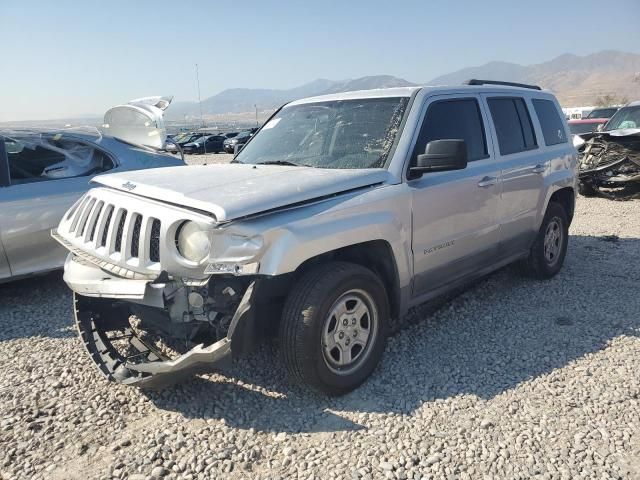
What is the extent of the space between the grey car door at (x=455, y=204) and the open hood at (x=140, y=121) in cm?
337

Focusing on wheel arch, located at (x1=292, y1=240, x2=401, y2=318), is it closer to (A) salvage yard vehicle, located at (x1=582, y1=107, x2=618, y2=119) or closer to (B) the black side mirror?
(B) the black side mirror

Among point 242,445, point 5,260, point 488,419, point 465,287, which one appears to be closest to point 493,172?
point 465,287

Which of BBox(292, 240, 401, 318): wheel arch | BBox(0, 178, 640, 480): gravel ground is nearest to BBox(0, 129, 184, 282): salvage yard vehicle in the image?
BBox(0, 178, 640, 480): gravel ground

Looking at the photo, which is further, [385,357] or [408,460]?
[385,357]

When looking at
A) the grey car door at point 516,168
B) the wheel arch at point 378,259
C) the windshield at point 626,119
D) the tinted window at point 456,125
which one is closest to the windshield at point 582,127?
the windshield at point 626,119

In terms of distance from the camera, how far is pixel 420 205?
3.57 m

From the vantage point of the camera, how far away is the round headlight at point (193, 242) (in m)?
2.76

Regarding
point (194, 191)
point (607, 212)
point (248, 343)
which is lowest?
point (607, 212)

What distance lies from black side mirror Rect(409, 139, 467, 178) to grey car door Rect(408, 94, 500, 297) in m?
0.22

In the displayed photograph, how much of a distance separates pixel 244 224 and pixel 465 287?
3.24 meters

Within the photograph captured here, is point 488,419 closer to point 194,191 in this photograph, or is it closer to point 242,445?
point 242,445

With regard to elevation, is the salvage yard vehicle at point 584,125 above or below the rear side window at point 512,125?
below

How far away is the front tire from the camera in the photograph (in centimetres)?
290

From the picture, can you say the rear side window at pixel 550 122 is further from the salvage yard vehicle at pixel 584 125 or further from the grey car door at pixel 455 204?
the salvage yard vehicle at pixel 584 125
